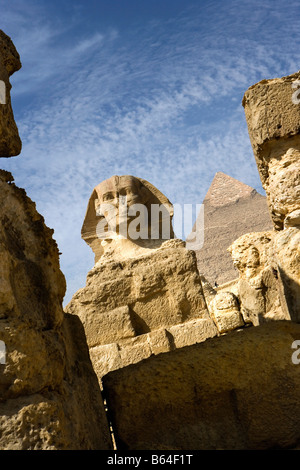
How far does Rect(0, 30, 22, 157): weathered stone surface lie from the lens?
2.85m

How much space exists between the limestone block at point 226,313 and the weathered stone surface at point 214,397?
8.21ft

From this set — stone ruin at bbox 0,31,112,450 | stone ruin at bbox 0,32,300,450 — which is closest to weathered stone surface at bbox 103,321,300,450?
stone ruin at bbox 0,32,300,450

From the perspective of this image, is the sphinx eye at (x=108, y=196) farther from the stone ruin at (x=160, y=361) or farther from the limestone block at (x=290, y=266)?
the limestone block at (x=290, y=266)

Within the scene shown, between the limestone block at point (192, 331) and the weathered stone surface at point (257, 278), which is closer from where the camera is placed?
the weathered stone surface at point (257, 278)

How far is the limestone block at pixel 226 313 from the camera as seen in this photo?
5.48m

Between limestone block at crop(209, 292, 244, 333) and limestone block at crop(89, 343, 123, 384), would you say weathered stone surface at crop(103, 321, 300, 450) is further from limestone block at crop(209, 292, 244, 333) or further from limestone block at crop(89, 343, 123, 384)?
limestone block at crop(209, 292, 244, 333)

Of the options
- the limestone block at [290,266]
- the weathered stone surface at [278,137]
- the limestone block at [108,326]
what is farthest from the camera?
the limestone block at [108,326]

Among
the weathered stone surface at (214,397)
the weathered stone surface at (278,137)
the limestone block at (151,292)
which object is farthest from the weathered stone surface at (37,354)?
the limestone block at (151,292)

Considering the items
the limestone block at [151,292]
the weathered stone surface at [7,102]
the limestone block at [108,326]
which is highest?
the weathered stone surface at [7,102]

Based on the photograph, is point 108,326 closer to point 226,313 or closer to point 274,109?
point 226,313

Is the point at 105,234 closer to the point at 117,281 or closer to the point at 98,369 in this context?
the point at 117,281

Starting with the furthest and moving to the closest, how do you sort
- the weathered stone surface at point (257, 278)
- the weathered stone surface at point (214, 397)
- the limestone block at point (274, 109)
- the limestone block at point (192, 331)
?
the limestone block at point (192, 331) < the weathered stone surface at point (257, 278) < the limestone block at point (274, 109) < the weathered stone surface at point (214, 397)

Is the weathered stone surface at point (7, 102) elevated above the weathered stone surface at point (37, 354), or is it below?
above

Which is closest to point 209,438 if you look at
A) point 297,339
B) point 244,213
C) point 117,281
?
point 297,339
